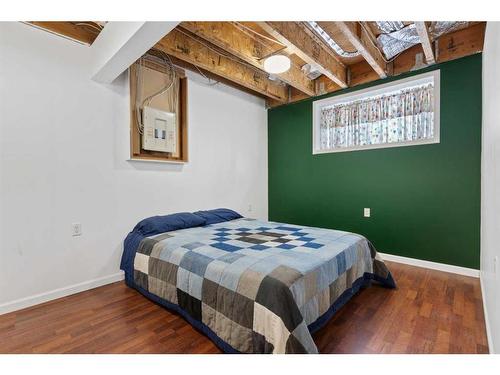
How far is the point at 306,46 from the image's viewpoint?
2.50 meters

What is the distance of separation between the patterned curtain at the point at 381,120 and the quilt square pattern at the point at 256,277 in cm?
170

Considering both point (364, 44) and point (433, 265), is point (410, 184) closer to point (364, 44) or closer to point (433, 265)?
point (433, 265)

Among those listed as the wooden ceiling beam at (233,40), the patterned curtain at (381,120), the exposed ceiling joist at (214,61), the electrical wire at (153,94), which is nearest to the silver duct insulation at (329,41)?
the wooden ceiling beam at (233,40)

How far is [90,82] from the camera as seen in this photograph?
7.86ft

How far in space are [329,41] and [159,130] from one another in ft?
7.05

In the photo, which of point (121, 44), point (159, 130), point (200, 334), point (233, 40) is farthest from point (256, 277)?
point (233, 40)

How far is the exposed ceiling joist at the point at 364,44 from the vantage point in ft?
6.75

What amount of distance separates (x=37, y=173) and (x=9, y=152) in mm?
238

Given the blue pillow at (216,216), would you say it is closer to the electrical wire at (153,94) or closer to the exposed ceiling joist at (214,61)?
the electrical wire at (153,94)

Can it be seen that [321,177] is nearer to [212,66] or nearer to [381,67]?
[381,67]

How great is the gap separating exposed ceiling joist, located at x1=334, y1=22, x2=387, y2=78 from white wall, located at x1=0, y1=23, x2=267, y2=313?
7.46ft

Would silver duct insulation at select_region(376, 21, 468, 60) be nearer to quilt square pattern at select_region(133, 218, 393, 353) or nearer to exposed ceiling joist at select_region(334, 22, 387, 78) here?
exposed ceiling joist at select_region(334, 22, 387, 78)
